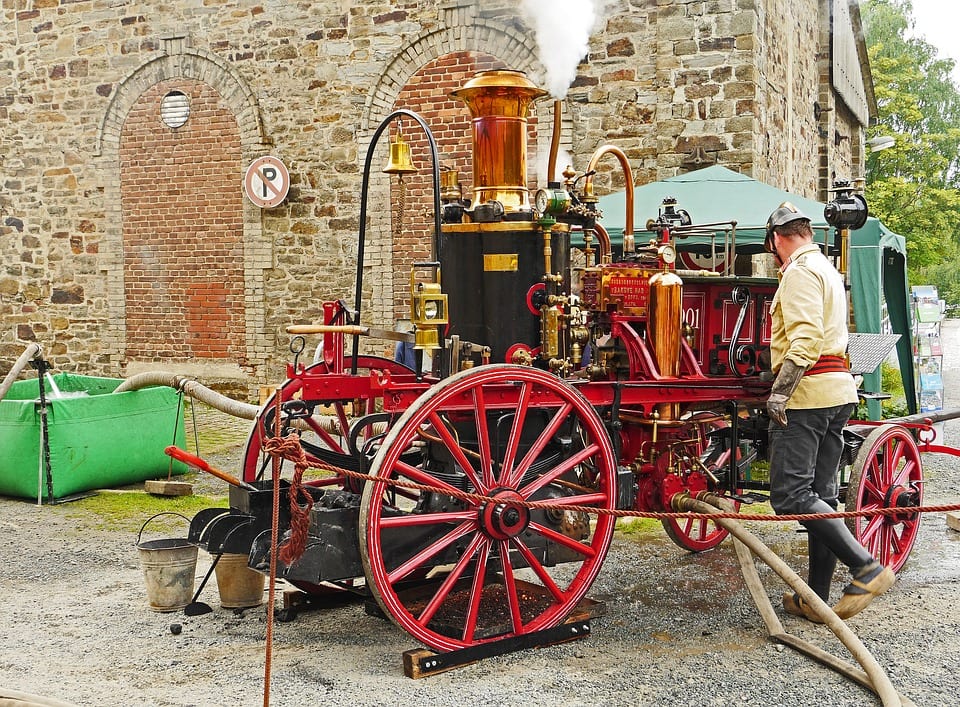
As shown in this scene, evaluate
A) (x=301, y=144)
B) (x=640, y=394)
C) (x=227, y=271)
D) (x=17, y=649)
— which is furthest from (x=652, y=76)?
(x=17, y=649)

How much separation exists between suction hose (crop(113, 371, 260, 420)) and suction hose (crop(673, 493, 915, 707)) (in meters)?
3.82

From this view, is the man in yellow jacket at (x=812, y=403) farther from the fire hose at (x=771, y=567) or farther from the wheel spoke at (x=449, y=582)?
the wheel spoke at (x=449, y=582)

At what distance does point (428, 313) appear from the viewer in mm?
4500

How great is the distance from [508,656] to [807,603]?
1287mm

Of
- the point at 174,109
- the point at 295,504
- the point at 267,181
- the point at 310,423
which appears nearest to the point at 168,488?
the point at 310,423

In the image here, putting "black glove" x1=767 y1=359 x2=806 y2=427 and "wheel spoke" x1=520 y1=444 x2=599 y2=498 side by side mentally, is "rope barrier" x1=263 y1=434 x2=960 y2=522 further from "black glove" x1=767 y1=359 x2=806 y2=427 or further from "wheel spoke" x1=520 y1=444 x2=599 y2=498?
"black glove" x1=767 y1=359 x2=806 y2=427

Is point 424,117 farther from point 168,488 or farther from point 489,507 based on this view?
point 489,507

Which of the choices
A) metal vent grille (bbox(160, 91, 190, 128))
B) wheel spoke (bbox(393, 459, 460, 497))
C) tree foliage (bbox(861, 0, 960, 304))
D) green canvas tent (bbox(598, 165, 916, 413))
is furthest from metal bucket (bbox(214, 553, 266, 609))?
tree foliage (bbox(861, 0, 960, 304))

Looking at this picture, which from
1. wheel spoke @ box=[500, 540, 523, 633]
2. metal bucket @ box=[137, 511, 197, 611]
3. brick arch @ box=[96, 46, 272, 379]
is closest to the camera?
wheel spoke @ box=[500, 540, 523, 633]

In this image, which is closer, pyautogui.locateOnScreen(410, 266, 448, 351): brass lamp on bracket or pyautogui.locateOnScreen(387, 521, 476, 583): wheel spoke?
pyautogui.locateOnScreen(387, 521, 476, 583): wheel spoke

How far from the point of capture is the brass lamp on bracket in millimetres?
4496

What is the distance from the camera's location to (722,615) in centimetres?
504

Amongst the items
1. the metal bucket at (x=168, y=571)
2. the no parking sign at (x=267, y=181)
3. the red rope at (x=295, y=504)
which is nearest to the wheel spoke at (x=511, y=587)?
the red rope at (x=295, y=504)

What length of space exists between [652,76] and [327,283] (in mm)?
4263
